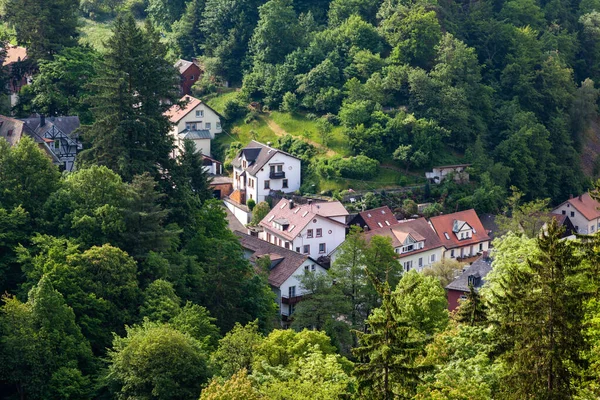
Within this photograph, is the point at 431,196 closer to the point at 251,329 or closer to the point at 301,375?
the point at 251,329

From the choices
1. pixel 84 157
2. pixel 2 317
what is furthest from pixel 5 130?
pixel 2 317

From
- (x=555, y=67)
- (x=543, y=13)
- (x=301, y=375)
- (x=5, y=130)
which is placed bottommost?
(x=301, y=375)

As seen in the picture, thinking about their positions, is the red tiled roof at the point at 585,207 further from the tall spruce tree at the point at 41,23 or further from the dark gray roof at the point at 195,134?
the tall spruce tree at the point at 41,23

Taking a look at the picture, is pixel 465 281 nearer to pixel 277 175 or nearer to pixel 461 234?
pixel 461 234

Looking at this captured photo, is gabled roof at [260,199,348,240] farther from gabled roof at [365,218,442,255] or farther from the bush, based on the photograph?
the bush

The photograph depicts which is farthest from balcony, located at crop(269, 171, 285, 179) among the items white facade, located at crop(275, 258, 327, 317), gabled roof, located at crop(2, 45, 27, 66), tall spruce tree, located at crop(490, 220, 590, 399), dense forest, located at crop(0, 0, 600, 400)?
tall spruce tree, located at crop(490, 220, 590, 399)

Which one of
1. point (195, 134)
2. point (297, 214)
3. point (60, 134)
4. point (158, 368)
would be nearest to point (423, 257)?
point (297, 214)
